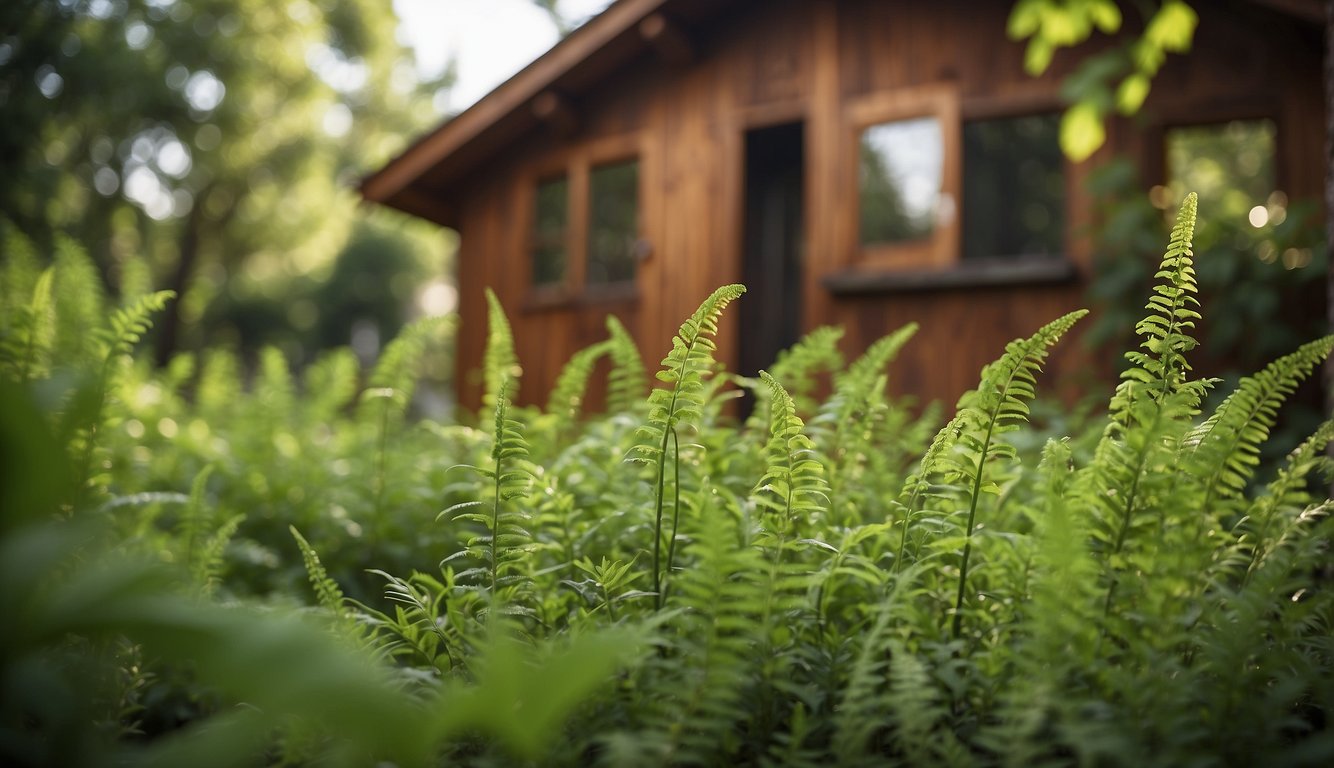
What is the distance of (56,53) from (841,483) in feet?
67.5

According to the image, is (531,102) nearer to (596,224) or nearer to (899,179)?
(596,224)

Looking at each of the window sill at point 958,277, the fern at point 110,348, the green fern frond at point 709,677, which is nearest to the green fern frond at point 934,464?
the green fern frond at point 709,677

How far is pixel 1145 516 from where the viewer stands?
1498 millimetres

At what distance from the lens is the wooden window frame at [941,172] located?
6.69m

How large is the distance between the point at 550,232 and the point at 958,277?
4.20 metres

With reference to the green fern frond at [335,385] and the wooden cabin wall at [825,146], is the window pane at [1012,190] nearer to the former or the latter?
the wooden cabin wall at [825,146]

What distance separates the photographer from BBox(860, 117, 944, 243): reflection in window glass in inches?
278

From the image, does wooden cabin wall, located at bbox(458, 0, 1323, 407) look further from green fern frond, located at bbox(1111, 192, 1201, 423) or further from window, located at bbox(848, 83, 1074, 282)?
green fern frond, located at bbox(1111, 192, 1201, 423)

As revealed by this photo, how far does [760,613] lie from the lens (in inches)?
59.2

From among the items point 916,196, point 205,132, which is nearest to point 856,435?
point 916,196

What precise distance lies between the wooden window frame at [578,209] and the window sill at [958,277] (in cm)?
214

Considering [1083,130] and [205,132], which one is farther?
[205,132]

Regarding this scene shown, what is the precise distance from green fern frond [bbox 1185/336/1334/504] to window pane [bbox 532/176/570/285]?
7.69 meters

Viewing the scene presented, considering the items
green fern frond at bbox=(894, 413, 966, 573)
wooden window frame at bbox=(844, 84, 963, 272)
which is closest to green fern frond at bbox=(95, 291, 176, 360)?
green fern frond at bbox=(894, 413, 966, 573)
